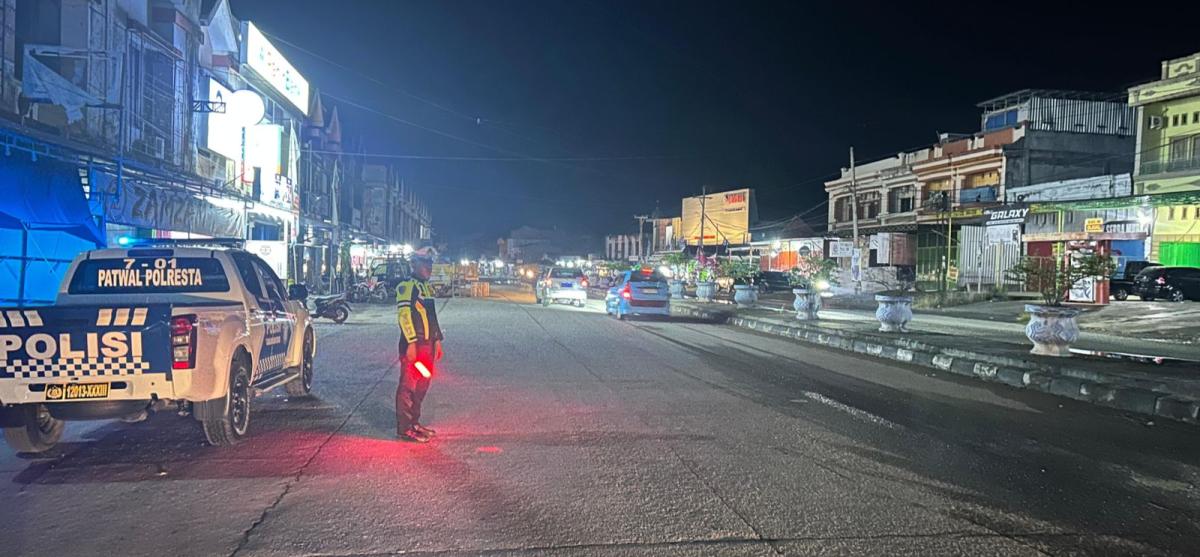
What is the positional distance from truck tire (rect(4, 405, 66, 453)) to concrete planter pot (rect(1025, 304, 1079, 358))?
44.7 feet

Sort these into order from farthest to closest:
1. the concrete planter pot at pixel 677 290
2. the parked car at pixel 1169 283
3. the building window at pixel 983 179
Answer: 1. the concrete planter pot at pixel 677 290
2. the building window at pixel 983 179
3. the parked car at pixel 1169 283

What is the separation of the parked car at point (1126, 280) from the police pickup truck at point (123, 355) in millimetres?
29185

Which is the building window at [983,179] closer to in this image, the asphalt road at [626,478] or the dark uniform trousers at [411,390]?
the asphalt road at [626,478]

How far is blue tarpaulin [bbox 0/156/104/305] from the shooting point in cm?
1252

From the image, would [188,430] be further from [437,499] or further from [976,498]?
[976,498]

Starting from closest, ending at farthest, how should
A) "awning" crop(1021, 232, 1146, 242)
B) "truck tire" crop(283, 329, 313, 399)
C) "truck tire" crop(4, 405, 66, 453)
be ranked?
"truck tire" crop(4, 405, 66, 453)
"truck tire" crop(283, 329, 313, 399)
"awning" crop(1021, 232, 1146, 242)

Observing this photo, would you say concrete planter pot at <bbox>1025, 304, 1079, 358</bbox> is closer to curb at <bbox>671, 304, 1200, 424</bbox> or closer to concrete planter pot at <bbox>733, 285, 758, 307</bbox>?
curb at <bbox>671, 304, 1200, 424</bbox>

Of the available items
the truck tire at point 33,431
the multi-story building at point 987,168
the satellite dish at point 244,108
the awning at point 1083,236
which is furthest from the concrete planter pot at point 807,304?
the truck tire at point 33,431

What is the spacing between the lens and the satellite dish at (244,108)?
924 inches

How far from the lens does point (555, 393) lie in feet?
31.4

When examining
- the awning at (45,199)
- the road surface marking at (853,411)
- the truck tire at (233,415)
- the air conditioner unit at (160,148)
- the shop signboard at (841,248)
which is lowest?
the road surface marking at (853,411)

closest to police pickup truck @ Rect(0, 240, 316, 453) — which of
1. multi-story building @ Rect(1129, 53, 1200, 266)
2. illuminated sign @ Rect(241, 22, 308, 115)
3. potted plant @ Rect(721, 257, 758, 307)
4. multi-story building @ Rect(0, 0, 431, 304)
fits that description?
multi-story building @ Rect(0, 0, 431, 304)

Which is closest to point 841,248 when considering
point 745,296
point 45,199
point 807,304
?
point 745,296

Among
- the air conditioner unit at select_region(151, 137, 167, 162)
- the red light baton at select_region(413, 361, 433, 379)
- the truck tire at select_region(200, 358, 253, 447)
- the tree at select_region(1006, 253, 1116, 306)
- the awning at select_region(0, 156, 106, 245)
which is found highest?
the air conditioner unit at select_region(151, 137, 167, 162)
